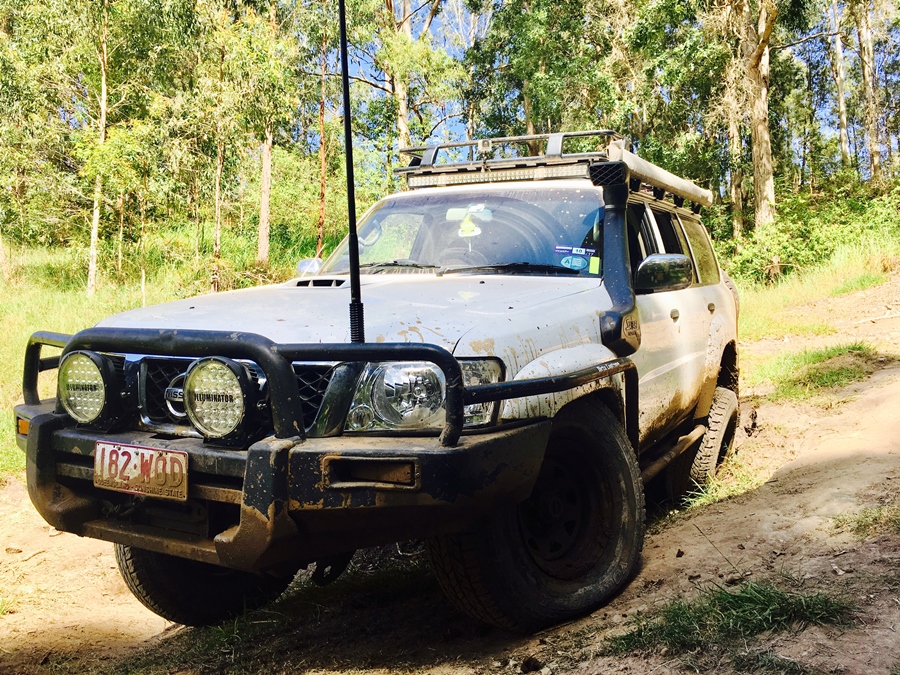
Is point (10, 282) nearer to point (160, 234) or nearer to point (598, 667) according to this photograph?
point (160, 234)

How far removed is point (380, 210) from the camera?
440 cm

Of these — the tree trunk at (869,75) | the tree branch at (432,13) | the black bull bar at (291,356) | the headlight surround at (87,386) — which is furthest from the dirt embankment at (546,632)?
the tree trunk at (869,75)

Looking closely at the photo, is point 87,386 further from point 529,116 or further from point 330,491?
point 529,116

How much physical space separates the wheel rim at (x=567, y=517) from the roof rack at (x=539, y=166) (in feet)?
4.83

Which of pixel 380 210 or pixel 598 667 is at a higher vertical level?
pixel 380 210

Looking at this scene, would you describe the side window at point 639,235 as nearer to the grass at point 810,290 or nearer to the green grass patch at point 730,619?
the green grass patch at point 730,619

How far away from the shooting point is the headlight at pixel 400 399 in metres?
2.34

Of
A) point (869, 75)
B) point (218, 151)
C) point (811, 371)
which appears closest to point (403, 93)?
point (218, 151)

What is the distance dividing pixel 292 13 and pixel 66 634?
2079 centimetres

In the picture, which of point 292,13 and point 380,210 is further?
point 292,13

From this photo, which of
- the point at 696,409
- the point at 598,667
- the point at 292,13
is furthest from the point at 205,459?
the point at 292,13

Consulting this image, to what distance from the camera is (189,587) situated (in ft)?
11.1

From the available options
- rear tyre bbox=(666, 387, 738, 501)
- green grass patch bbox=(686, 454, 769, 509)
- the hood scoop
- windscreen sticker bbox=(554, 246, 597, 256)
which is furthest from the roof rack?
green grass patch bbox=(686, 454, 769, 509)

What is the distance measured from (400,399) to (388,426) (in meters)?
0.09
